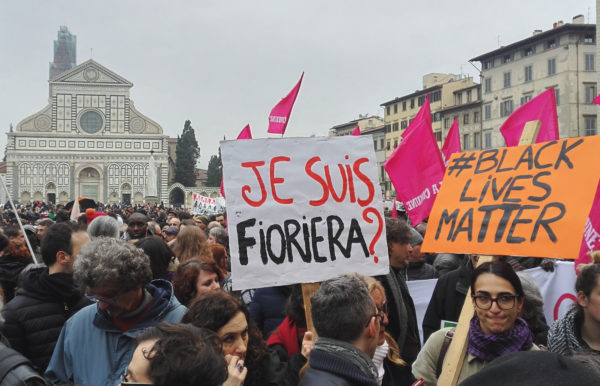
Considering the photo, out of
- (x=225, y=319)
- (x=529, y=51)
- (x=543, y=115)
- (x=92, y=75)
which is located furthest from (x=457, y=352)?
(x=92, y=75)

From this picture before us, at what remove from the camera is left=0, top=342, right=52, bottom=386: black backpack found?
178cm

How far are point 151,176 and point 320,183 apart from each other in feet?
211

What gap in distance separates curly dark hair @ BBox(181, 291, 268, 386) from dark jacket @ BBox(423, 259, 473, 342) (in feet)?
4.74

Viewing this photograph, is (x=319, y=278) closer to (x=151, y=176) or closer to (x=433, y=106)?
(x=433, y=106)

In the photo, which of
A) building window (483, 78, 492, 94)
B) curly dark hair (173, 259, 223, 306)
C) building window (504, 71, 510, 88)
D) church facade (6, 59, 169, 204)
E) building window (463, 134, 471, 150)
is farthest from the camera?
church facade (6, 59, 169, 204)

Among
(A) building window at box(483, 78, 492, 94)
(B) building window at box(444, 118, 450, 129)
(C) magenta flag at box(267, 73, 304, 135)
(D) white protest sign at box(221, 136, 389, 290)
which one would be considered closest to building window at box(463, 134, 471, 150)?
(B) building window at box(444, 118, 450, 129)

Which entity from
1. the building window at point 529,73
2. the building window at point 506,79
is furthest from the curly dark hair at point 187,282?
the building window at point 506,79

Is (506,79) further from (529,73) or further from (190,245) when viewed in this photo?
(190,245)

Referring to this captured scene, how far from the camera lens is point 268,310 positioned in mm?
3475

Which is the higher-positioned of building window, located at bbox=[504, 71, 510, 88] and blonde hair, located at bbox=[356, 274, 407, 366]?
building window, located at bbox=[504, 71, 510, 88]

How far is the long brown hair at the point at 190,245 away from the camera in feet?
15.2

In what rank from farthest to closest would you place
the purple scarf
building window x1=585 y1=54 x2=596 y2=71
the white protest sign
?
building window x1=585 y1=54 x2=596 y2=71, the white protest sign, the purple scarf

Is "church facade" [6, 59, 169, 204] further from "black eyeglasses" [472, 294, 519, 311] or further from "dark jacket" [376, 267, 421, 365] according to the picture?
"black eyeglasses" [472, 294, 519, 311]

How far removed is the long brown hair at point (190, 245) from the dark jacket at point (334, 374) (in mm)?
2661
